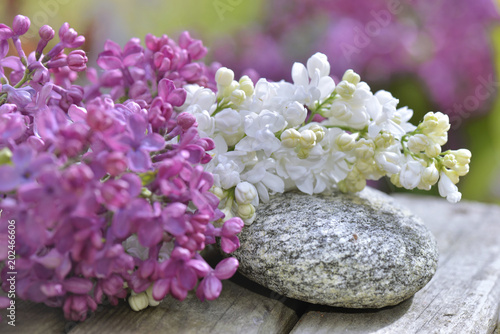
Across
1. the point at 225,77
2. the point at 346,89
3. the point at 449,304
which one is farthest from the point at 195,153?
the point at 449,304

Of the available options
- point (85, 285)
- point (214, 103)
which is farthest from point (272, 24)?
point (85, 285)

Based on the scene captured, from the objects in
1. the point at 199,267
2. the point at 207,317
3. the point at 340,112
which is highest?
the point at 340,112

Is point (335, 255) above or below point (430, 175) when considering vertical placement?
below

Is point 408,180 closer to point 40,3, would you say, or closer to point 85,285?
point 85,285

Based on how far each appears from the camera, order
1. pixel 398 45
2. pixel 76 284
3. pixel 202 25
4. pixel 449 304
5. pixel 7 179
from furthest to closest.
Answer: pixel 202 25
pixel 398 45
pixel 449 304
pixel 76 284
pixel 7 179

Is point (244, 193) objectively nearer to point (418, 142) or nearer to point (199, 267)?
point (199, 267)

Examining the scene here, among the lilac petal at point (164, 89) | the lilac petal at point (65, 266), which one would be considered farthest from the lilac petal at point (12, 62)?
the lilac petal at point (65, 266)

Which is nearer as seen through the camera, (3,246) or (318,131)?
(3,246)
